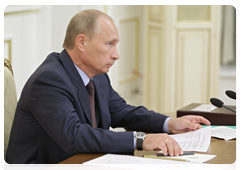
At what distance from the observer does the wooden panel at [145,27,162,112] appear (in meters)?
4.27

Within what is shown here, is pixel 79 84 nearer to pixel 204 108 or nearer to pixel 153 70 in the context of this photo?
pixel 204 108

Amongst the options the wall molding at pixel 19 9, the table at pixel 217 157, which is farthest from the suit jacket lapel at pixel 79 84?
the wall molding at pixel 19 9

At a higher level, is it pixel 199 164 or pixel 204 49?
pixel 204 49

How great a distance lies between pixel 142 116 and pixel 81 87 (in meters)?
0.38

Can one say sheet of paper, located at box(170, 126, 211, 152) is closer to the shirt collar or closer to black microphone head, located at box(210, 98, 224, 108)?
black microphone head, located at box(210, 98, 224, 108)

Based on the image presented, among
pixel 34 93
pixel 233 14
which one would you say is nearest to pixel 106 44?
pixel 34 93

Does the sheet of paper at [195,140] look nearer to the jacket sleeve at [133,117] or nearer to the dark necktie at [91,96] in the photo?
the jacket sleeve at [133,117]

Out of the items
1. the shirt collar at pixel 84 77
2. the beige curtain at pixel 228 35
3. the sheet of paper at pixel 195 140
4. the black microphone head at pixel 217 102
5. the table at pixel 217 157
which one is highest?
the beige curtain at pixel 228 35

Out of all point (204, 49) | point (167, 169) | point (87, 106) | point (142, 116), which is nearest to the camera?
point (167, 169)

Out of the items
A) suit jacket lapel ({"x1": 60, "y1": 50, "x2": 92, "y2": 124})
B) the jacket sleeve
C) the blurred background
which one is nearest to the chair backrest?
suit jacket lapel ({"x1": 60, "y1": 50, "x2": 92, "y2": 124})

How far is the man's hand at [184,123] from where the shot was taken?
1508 mm

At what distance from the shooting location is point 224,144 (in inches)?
53.5

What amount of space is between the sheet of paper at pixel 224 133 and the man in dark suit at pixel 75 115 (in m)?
0.08
